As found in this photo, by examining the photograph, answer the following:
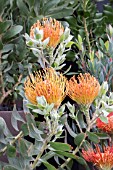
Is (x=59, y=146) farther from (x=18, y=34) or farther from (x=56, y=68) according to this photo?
(x=18, y=34)

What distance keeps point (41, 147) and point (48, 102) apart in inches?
4.9

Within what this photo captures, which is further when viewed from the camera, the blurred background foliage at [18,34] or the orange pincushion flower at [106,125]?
the blurred background foliage at [18,34]

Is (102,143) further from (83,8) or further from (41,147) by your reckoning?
(83,8)

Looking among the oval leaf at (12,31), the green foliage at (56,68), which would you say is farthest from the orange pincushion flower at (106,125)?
the oval leaf at (12,31)

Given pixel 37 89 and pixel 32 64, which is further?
pixel 32 64

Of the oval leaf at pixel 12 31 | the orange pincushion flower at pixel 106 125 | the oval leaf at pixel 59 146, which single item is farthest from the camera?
the oval leaf at pixel 12 31

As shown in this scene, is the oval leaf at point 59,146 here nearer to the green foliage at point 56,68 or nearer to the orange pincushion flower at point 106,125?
the green foliage at point 56,68

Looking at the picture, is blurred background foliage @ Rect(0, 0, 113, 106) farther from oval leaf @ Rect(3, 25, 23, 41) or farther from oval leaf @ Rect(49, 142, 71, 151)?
oval leaf @ Rect(49, 142, 71, 151)

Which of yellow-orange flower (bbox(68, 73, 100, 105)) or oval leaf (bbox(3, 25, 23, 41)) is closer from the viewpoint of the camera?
yellow-orange flower (bbox(68, 73, 100, 105))

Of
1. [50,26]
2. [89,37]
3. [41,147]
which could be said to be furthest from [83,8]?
[41,147]

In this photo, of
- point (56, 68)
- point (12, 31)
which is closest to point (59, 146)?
point (56, 68)

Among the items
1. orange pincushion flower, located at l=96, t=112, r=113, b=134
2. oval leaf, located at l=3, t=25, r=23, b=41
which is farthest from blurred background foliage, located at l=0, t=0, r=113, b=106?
orange pincushion flower, located at l=96, t=112, r=113, b=134

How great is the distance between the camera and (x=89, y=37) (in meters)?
1.42

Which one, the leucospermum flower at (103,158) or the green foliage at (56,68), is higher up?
the green foliage at (56,68)
